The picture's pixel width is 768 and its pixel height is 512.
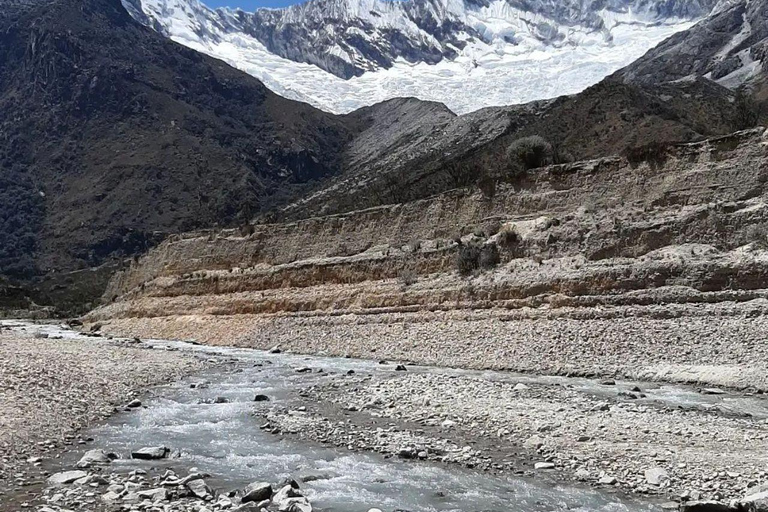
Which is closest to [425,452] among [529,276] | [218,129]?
[529,276]

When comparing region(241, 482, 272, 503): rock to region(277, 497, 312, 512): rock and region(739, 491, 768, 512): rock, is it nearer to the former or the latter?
region(277, 497, 312, 512): rock

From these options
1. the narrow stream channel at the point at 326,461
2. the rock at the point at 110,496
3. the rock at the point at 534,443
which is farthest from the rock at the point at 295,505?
the rock at the point at 534,443

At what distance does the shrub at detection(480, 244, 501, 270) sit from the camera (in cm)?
2933

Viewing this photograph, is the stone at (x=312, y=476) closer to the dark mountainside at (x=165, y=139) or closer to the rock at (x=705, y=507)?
the rock at (x=705, y=507)

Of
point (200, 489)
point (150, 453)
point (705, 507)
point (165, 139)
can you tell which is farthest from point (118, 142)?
point (705, 507)

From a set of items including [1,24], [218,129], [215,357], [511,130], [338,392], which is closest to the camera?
[338,392]

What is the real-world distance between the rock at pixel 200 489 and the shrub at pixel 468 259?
2046cm

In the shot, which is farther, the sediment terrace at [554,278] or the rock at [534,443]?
the sediment terrace at [554,278]

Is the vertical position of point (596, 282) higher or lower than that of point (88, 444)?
higher

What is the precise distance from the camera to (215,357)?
3170 centimetres

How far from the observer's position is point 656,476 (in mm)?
10594

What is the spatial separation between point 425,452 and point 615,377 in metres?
9.57

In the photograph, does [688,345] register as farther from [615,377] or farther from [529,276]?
[529,276]

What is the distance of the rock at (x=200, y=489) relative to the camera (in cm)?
1021
